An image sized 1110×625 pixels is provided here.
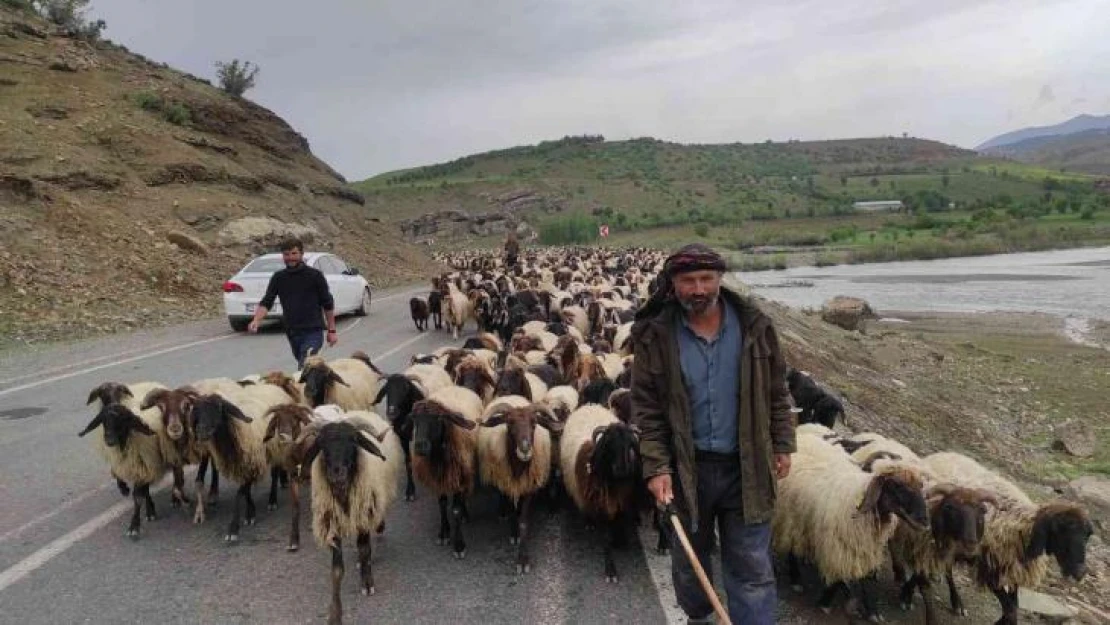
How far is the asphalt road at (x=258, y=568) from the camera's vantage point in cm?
454

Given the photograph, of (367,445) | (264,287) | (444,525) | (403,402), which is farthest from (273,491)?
(264,287)

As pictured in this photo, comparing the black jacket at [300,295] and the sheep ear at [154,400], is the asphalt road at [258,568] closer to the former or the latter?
the sheep ear at [154,400]

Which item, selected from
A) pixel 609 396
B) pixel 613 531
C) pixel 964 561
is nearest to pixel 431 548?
pixel 613 531

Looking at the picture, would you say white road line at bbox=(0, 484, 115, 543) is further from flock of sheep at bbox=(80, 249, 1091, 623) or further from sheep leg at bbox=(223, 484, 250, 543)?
sheep leg at bbox=(223, 484, 250, 543)

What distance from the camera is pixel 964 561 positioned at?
15.9 ft

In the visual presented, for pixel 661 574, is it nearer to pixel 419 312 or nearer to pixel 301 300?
pixel 301 300

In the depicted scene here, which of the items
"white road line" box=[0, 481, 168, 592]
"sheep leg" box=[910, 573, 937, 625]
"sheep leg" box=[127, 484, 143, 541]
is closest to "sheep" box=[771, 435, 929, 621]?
"sheep leg" box=[910, 573, 937, 625]

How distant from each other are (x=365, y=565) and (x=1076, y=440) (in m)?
12.8

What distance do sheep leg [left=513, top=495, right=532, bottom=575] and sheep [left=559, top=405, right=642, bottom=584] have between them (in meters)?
0.39

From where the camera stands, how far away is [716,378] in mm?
3748

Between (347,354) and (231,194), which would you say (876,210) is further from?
(347,354)

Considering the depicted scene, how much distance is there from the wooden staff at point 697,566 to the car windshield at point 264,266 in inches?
511

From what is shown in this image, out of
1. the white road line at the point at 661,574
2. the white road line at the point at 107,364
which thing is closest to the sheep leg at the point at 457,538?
the white road line at the point at 661,574

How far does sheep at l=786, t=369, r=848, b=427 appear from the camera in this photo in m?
7.57
